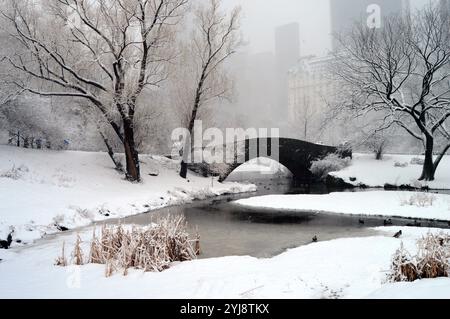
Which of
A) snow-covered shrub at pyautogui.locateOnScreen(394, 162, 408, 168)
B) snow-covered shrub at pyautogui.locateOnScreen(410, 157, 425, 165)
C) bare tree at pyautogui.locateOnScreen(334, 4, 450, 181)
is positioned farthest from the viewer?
snow-covered shrub at pyautogui.locateOnScreen(410, 157, 425, 165)

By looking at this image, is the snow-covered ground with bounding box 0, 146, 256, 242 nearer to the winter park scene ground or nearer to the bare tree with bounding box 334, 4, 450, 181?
the winter park scene ground

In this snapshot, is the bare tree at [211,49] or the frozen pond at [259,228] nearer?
the frozen pond at [259,228]

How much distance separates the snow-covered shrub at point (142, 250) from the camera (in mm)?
6996

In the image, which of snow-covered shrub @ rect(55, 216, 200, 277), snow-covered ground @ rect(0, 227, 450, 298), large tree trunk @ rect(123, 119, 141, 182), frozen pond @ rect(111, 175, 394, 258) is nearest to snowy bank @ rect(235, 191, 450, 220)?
frozen pond @ rect(111, 175, 394, 258)

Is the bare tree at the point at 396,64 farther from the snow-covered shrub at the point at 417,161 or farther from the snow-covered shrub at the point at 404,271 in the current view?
the snow-covered shrub at the point at 404,271

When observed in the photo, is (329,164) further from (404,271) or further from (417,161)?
(404,271)

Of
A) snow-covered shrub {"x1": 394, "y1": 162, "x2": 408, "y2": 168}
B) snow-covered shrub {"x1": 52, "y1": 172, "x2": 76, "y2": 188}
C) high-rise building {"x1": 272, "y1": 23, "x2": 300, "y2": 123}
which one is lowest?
snow-covered shrub {"x1": 52, "y1": 172, "x2": 76, "y2": 188}

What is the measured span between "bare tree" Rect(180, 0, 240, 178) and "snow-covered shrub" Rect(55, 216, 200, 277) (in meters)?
19.2

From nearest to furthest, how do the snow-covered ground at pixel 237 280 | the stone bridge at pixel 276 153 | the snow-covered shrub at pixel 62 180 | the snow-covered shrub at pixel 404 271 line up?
the snow-covered ground at pixel 237 280
the snow-covered shrub at pixel 404 271
the snow-covered shrub at pixel 62 180
the stone bridge at pixel 276 153

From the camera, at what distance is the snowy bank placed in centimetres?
1552

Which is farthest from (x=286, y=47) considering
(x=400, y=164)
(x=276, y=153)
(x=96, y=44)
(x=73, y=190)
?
(x=73, y=190)

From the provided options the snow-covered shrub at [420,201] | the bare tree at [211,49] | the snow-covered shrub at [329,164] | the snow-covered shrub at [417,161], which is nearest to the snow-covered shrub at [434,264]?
the snow-covered shrub at [420,201]

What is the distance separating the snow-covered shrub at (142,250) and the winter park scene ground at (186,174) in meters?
0.04
